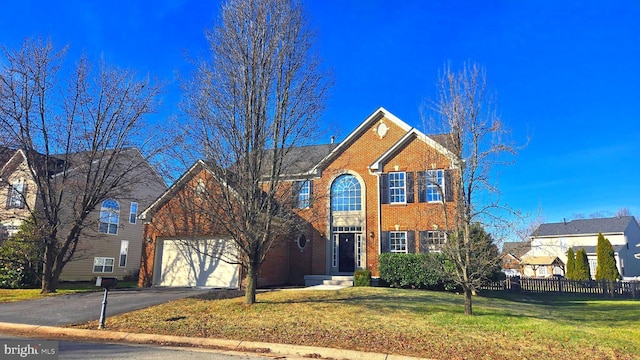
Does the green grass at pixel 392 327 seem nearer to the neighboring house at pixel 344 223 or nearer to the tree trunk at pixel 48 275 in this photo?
the neighboring house at pixel 344 223

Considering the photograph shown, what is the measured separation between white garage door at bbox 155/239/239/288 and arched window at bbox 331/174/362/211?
6.33 metres

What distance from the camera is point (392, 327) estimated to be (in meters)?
8.89

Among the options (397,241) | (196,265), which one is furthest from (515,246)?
(196,265)

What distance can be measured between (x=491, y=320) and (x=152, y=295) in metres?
11.1

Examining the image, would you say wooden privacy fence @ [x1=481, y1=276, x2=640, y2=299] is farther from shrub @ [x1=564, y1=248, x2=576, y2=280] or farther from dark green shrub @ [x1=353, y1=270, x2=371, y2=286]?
dark green shrub @ [x1=353, y1=270, x2=371, y2=286]

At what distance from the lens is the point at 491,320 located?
391 inches

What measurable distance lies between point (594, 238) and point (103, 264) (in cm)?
5158

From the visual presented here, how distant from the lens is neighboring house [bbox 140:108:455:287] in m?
18.4

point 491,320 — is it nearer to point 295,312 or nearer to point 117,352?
point 295,312

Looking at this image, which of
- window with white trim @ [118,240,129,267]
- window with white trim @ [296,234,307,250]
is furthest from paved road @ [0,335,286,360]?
window with white trim @ [118,240,129,267]

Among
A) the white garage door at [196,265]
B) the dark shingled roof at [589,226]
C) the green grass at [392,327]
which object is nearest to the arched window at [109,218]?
the white garage door at [196,265]

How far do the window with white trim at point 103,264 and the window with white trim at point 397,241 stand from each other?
18539 mm

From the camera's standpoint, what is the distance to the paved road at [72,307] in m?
10.3

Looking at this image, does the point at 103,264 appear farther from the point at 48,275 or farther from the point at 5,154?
the point at 48,275
